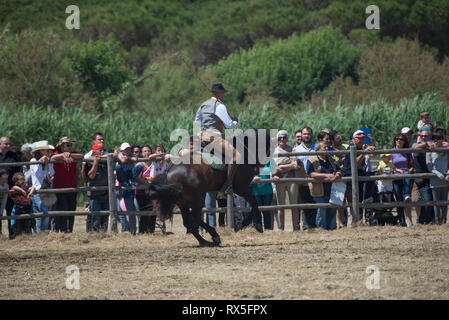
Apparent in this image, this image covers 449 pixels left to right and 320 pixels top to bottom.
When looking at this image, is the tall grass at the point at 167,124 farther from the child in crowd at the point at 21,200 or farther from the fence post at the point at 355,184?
the fence post at the point at 355,184

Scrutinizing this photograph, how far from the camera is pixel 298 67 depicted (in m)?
42.4

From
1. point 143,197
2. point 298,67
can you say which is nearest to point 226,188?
point 143,197

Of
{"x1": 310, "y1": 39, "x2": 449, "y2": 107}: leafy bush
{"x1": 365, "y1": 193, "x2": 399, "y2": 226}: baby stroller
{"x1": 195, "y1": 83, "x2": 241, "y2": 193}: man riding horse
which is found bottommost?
{"x1": 365, "y1": 193, "x2": 399, "y2": 226}: baby stroller

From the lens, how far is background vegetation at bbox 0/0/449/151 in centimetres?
2142

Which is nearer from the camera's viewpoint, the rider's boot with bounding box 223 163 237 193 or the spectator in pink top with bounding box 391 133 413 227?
the rider's boot with bounding box 223 163 237 193

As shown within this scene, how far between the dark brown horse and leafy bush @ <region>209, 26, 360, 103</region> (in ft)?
97.4

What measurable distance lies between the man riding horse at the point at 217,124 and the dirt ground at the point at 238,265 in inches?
55.4

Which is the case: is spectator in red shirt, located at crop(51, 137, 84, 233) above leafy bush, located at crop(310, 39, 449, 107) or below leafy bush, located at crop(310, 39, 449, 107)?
below

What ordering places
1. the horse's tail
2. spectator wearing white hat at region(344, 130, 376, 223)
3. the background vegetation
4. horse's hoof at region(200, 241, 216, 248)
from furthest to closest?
the background vegetation < spectator wearing white hat at region(344, 130, 376, 223) < horse's hoof at region(200, 241, 216, 248) < the horse's tail

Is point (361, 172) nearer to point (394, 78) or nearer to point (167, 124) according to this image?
point (167, 124)

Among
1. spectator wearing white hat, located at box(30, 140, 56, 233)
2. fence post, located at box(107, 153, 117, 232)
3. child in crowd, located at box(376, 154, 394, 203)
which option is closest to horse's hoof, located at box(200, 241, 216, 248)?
fence post, located at box(107, 153, 117, 232)

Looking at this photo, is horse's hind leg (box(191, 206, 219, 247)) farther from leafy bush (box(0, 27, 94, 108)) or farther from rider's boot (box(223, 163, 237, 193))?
leafy bush (box(0, 27, 94, 108))

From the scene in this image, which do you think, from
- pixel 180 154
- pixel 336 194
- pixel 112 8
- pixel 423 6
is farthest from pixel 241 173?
pixel 112 8

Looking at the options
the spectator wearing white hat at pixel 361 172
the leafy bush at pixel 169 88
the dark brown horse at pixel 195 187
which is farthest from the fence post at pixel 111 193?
the leafy bush at pixel 169 88
